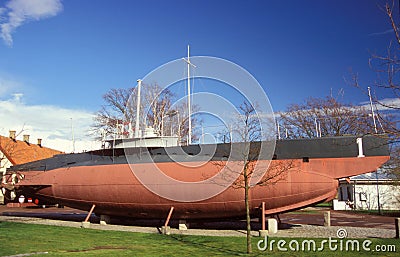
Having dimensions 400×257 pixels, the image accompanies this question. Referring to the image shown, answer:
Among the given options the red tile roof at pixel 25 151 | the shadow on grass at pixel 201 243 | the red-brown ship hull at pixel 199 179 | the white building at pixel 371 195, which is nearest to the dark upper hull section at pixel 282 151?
the red-brown ship hull at pixel 199 179

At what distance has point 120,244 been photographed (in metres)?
14.9

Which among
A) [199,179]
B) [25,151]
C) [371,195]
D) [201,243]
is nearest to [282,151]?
[199,179]

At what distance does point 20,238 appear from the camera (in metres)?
15.9

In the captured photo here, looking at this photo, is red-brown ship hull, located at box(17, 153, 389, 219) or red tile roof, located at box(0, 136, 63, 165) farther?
red tile roof, located at box(0, 136, 63, 165)

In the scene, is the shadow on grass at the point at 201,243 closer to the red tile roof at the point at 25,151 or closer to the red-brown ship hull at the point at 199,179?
the red-brown ship hull at the point at 199,179

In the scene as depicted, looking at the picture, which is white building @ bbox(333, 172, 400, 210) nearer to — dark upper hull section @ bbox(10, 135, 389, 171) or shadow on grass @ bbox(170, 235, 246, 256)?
dark upper hull section @ bbox(10, 135, 389, 171)

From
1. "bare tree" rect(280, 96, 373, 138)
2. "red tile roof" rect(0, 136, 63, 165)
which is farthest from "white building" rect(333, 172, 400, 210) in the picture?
"red tile roof" rect(0, 136, 63, 165)

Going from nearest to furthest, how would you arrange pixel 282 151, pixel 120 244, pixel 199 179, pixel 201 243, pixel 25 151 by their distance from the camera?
pixel 120 244
pixel 201 243
pixel 199 179
pixel 282 151
pixel 25 151

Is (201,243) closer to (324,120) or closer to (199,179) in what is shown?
(199,179)

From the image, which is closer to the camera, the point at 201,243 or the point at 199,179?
the point at 201,243

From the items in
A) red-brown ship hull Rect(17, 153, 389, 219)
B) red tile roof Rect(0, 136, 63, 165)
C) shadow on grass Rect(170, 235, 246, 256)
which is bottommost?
shadow on grass Rect(170, 235, 246, 256)

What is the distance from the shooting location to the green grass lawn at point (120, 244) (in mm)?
12844

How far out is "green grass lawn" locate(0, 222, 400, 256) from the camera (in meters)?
12.8

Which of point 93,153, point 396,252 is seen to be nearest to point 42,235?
point 93,153
